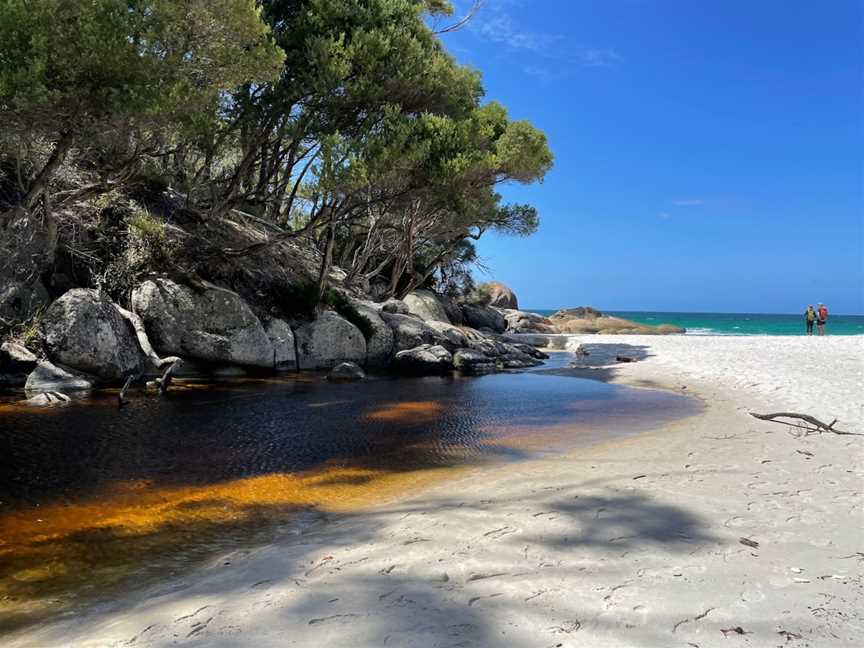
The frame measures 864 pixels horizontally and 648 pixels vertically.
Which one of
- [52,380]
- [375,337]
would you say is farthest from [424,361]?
[52,380]

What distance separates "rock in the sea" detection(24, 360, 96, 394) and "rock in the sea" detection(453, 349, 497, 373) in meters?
11.7

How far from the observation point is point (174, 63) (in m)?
11.5

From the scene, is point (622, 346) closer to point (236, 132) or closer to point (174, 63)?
point (236, 132)

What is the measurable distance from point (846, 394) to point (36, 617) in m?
13.5

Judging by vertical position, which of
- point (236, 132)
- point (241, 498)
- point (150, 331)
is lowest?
point (241, 498)

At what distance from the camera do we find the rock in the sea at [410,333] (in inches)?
824

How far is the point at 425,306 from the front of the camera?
29.7m

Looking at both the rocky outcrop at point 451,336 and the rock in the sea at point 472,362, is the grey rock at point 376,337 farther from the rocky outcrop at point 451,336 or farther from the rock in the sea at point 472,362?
the rock in the sea at point 472,362

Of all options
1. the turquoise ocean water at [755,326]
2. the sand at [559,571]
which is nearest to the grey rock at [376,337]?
the sand at [559,571]

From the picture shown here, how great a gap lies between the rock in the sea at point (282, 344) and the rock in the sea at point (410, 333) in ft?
13.5

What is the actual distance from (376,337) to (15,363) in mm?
11078

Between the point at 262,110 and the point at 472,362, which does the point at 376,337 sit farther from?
the point at 262,110

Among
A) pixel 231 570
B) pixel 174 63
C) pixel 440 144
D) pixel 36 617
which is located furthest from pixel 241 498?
pixel 440 144

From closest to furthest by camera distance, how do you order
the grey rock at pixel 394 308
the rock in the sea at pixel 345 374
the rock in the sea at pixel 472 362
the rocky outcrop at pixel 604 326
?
1. the rock in the sea at pixel 345 374
2. the rock in the sea at pixel 472 362
3. the grey rock at pixel 394 308
4. the rocky outcrop at pixel 604 326
